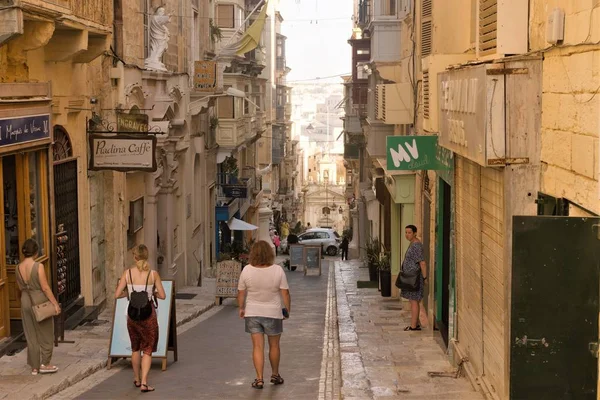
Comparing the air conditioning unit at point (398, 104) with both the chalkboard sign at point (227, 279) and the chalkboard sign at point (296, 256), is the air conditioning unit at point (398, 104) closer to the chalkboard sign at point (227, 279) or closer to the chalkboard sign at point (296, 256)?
the chalkboard sign at point (227, 279)

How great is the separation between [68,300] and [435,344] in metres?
5.44

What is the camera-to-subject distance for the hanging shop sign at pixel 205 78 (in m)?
28.9

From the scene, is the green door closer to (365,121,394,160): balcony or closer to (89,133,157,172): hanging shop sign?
(89,133,157,172): hanging shop sign

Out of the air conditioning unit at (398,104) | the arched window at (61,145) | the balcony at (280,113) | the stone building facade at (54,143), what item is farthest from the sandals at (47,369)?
the balcony at (280,113)

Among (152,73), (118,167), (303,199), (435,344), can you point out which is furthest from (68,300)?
(303,199)

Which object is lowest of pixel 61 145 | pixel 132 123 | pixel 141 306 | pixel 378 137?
pixel 141 306

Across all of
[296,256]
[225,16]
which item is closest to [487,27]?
[296,256]

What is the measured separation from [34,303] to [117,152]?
6.06 meters

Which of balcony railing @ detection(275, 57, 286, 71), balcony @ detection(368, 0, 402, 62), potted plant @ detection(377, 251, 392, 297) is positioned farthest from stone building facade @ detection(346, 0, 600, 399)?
balcony railing @ detection(275, 57, 286, 71)

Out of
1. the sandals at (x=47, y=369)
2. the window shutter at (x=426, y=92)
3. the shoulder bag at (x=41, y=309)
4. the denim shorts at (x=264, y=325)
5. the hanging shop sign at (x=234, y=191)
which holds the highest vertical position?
the window shutter at (x=426, y=92)

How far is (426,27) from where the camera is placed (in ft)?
60.1

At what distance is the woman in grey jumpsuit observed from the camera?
10664 millimetres

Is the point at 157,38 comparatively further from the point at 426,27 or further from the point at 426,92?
the point at 426,92

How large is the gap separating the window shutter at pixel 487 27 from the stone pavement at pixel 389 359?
3.49m
